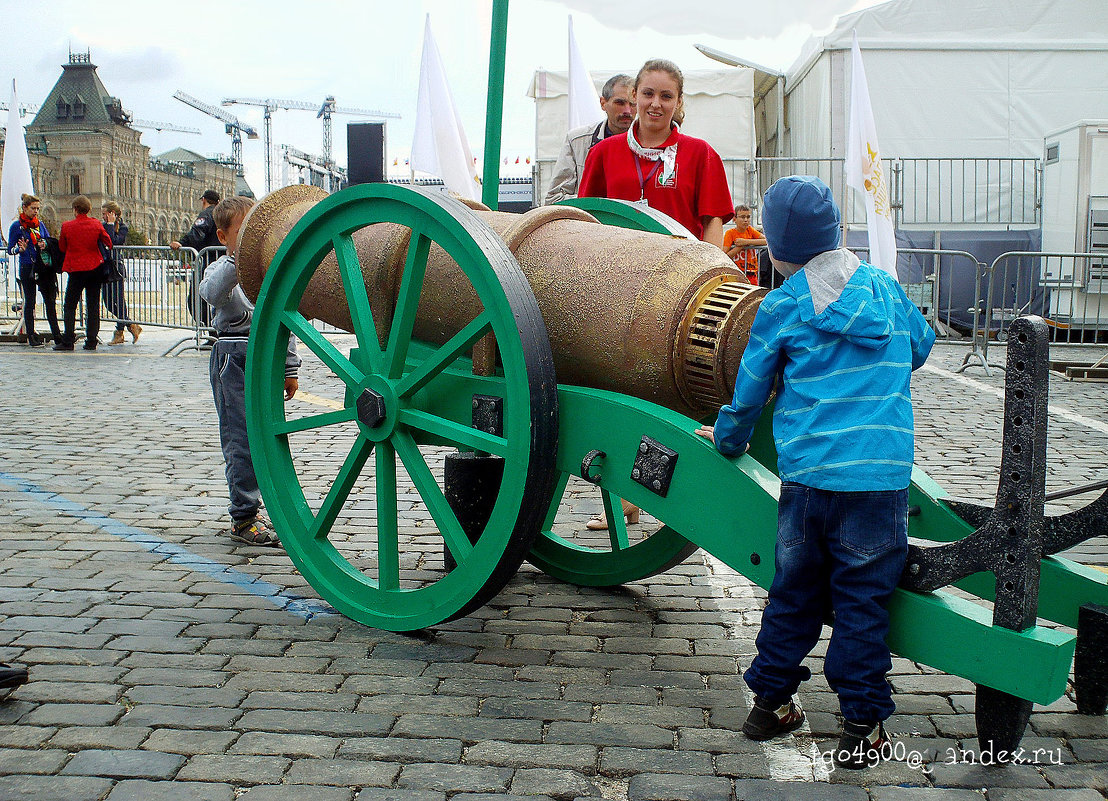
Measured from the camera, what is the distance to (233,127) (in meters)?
110

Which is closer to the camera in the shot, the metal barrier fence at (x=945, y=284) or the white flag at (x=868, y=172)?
the white flag at (x=868, y=172)

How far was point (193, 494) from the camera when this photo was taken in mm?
5637

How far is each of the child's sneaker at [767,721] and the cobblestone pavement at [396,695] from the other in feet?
0.11

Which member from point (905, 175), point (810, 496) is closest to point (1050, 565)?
point (810, 496)

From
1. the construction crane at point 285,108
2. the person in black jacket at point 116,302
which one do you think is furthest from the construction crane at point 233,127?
the person in black jacket at point 116,302

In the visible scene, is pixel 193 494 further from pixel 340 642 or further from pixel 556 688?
pixel 556 688

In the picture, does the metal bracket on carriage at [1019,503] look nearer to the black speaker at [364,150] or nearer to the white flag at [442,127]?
the black speaker at [364,150]

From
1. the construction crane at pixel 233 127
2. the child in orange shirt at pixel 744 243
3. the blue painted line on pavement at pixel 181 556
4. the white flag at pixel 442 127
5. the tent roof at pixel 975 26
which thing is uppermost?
the construction crane at pixel 233 127

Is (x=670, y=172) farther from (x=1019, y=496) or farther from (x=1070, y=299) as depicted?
(x=1070, y=299)

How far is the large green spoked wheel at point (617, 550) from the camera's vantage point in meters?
3.80

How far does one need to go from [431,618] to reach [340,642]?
41 cm

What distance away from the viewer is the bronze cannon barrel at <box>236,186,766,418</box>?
2.97 meters

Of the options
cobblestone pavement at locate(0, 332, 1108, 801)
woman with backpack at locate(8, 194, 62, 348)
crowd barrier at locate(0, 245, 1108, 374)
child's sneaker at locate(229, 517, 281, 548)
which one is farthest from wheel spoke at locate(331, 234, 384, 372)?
woman with backpack at locate(8, 194, 62, 348)

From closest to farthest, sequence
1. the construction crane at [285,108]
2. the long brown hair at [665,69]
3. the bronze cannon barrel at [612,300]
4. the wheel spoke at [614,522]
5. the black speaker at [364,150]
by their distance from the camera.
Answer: the bronze cannon barrel at [612,300] < the wheel spoke at [614,522] < the long brown hair at [665,69] < the black speaker at [364,150] < the construction crane at [285,108]
